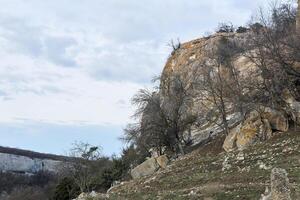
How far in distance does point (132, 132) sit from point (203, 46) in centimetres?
2768

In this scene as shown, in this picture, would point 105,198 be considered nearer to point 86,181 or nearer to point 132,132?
point 132,132

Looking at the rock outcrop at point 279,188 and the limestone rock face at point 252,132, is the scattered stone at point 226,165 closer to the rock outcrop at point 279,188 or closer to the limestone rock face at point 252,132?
the limestone rock face at point 252,132

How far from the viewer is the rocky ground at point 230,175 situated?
2172 cm

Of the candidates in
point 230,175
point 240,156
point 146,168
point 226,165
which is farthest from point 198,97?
point 230,175

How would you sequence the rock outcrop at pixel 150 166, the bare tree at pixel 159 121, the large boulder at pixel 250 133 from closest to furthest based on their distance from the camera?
the large boulder at pixel 250 133 → the rock outcrop at pixel 150 166 → the bare tree at pixel 159 121

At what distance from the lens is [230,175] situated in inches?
1144

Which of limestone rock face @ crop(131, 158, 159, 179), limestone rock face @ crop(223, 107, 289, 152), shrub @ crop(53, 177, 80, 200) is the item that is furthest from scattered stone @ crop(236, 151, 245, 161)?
shrub @ crop(53, 177, 80, 200)

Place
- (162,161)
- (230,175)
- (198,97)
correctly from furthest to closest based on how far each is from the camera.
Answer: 1. (198,97)
2. (162,161)
3. (230,175)

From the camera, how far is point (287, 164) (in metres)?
27.3

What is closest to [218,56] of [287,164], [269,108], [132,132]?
[132,132]

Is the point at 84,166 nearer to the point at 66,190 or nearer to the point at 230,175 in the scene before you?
the point at 66,190

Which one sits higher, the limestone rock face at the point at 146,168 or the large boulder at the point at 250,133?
the large boulder at the point at 250,133

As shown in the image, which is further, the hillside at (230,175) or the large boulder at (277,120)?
the large boulder at (277,120)

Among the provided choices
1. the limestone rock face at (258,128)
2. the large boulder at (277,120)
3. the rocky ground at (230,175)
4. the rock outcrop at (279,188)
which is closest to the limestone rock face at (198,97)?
the limestone rock face at (258,128)
